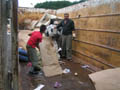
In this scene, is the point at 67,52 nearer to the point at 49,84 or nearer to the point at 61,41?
the point at 61,41

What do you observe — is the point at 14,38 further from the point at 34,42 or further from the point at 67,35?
the point at 67,35

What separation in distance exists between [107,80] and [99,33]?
114 inches

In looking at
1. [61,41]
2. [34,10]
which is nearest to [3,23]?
[61,41]

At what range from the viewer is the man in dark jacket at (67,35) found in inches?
232

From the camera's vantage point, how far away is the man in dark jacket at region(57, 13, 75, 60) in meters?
5.88

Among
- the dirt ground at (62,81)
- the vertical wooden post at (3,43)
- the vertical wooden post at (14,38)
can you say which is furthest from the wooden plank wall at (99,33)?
the vertical wooden post at (3,43)

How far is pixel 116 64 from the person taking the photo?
3.88 metres

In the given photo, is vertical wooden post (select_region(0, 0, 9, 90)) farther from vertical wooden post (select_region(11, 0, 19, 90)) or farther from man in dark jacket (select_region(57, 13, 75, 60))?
man in dark jacket (select_region(57, 13, 75, 60))

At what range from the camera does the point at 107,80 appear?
1.83 meters

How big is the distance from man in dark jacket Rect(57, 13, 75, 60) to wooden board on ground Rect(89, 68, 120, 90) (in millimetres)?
4004

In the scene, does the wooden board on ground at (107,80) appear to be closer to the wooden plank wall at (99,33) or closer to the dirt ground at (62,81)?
the dirt ground at (62,81)

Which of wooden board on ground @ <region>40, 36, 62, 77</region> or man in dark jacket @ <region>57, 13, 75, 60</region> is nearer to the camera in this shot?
wooden board on ground @ <region>40, 36, 62, 77</region>

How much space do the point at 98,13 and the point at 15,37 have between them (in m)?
3.81

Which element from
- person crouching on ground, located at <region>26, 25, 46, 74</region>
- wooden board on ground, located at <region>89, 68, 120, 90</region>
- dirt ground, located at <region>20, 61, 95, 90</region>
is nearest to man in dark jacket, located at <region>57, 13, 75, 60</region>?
dirt ground, located at <region>20, 61, 95, 90</region>
